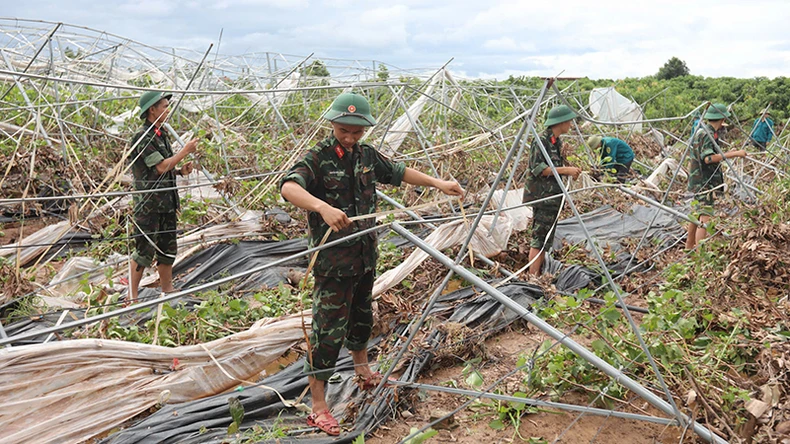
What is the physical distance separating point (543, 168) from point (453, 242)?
0.93 metres

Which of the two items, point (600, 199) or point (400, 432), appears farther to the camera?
point (600, 199)

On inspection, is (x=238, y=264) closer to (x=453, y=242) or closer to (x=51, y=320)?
(x=51, y=320)

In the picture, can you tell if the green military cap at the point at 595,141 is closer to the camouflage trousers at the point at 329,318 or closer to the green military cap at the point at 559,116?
the green military cap at the point at 559,116

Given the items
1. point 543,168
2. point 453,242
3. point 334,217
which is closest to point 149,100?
point 334,217

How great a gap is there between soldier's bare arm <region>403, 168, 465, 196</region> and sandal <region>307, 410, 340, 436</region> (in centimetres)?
117

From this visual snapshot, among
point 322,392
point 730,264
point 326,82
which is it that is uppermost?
point 326,82

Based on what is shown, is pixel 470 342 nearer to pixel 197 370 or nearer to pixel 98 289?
pixel 197 370

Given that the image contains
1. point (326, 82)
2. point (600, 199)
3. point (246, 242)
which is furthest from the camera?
point (326, 82)

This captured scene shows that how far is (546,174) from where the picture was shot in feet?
14.1

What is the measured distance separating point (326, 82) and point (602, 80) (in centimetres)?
1568

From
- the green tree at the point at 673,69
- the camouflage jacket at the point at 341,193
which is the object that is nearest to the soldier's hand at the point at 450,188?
the camouflage jacket at the point at 341,193

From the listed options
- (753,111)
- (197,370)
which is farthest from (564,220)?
(753,111)

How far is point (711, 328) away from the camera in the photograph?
10.1 ft

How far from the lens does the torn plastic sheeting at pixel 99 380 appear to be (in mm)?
2523
